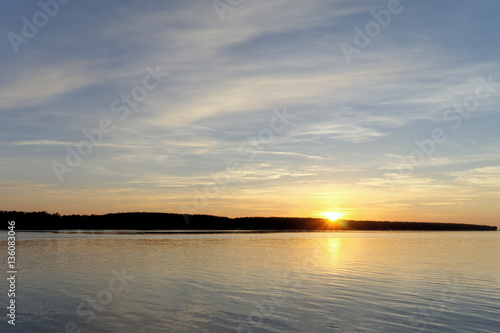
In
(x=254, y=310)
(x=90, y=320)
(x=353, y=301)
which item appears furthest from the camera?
(x=353, y=301)

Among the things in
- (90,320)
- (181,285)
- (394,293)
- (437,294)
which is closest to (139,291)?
(181,285)

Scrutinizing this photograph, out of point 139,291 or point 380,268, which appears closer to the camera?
point 139,291

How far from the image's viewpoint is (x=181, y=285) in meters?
32.3

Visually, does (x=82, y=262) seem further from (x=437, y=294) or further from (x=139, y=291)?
(x=437, y=294)

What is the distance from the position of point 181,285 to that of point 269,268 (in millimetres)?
13745

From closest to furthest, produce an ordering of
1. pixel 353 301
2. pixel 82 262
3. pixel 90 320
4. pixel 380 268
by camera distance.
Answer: pixel 90 320 → pixel 353 301 → pixel 380 268 → pixel 82 262

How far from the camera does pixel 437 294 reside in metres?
29.4

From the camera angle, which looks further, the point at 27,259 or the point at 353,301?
the point at 27,259

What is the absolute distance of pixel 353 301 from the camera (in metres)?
26.6

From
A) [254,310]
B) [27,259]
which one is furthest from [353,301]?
[27,259]

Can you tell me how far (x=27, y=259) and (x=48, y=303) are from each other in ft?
89.7

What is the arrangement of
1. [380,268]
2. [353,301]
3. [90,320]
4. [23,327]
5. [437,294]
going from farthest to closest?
[380,268]
[437,294]
[353,301]
[90,320]
[23,327]

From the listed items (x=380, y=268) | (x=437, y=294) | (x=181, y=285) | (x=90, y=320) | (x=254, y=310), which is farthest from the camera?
(x=380, y=268)

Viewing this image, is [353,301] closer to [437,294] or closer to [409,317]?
[409,317]
